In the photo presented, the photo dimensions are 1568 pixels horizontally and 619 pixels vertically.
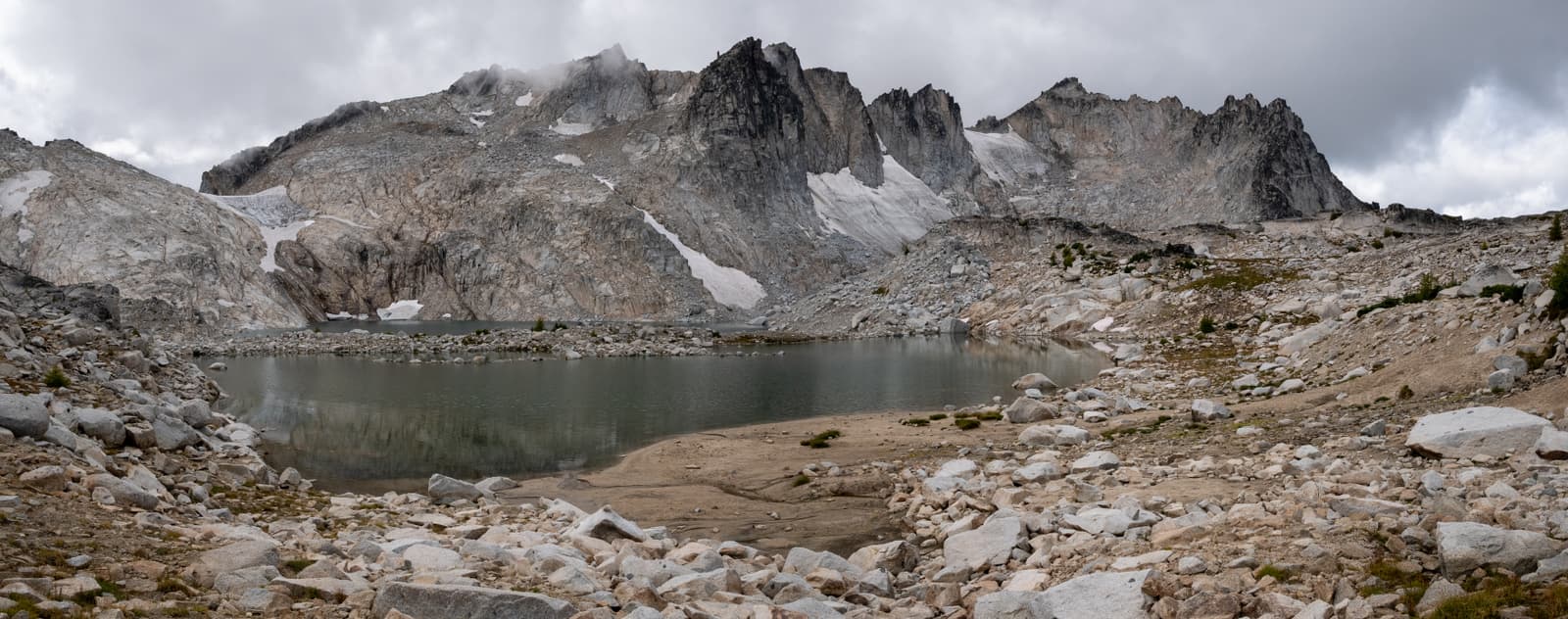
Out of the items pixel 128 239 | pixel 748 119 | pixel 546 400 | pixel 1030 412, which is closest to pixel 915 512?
pixel 1030 412

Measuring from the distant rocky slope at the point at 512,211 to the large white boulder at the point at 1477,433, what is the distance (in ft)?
352

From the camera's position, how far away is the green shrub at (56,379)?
21047mm

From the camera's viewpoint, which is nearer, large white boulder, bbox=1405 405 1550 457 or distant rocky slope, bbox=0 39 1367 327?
large white boulder, bbox=1405 405 1550 457

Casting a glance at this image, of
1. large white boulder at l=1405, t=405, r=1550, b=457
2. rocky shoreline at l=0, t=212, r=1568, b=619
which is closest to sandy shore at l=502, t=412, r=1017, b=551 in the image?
rocky shoreline at l=0, t=212, r=1568, b=619

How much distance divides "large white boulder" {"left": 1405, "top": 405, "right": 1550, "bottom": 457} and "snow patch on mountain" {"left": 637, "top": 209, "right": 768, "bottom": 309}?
126742mm

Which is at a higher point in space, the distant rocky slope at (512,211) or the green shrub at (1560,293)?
the distant rocky slope at (512,211)

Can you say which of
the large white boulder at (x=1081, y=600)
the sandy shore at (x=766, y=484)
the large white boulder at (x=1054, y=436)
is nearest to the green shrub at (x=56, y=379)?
the sandy shore at (x=766, y=484)

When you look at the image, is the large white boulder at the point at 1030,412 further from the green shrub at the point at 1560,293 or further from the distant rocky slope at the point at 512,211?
the distant rocky slope at the point at 512,211

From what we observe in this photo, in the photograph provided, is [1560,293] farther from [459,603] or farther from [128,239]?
[128,239]

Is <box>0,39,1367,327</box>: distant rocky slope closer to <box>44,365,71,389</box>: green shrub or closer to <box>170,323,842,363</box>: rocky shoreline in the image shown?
<box>170,323,842,363</box>: rocky shoreline

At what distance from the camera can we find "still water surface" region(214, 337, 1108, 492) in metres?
30.9

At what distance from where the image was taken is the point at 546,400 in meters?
45.8

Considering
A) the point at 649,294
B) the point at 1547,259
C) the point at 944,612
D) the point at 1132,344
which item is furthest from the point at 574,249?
the point at 944,612

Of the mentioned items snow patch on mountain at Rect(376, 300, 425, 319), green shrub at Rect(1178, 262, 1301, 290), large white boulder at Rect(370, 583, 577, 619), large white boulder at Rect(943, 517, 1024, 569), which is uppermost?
green shrub at Rect(1178, 262, 1301, 290)
